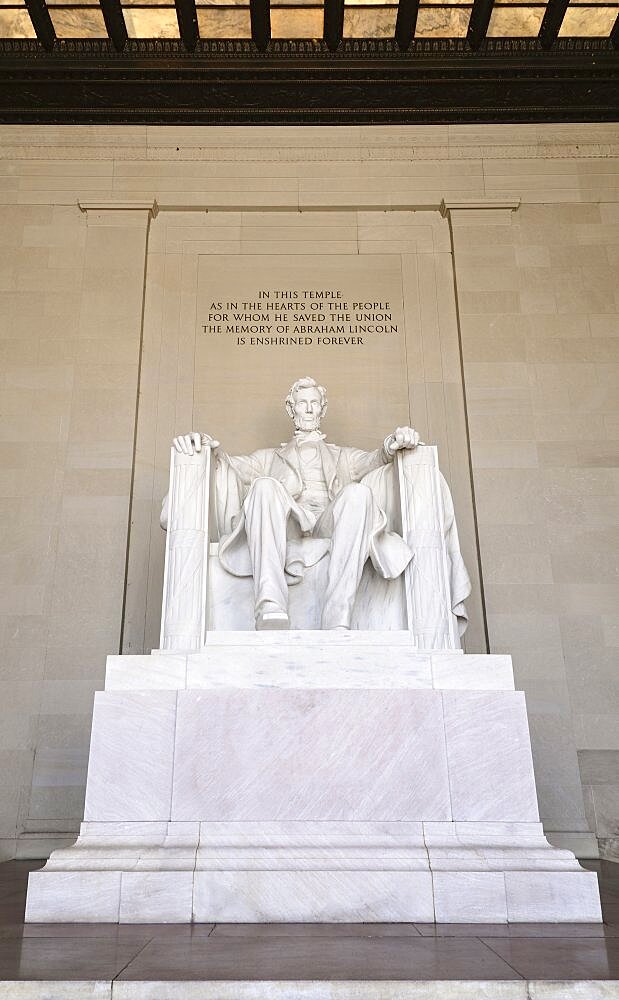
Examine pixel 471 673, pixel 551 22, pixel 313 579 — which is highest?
pixel 551 22

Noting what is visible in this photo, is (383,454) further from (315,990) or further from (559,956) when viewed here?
(315,990)

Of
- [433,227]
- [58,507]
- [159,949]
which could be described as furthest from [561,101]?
[159,949]

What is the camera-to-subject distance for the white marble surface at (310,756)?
Answer: 3.56 m

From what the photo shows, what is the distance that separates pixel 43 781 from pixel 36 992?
391 centimetres

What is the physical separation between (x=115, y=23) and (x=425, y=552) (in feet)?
17.2

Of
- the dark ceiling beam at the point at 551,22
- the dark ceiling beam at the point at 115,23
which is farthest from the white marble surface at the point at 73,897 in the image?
the dark ceiling beam at the point at 551,22

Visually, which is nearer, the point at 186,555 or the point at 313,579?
the point at 186,555

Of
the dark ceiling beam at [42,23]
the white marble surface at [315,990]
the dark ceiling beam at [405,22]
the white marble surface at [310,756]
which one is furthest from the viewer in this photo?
the dark ceiling beam at [405,22]

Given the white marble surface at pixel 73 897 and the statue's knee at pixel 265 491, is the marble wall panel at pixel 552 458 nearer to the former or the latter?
the statue's knee at pixel 265 491

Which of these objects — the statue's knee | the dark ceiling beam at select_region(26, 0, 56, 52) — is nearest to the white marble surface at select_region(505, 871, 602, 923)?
the statue's knee

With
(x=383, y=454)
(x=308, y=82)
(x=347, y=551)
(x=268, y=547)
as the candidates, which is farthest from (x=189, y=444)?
(x=308, y=82)

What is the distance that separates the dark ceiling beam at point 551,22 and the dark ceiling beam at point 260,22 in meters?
2.23

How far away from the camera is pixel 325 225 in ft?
25.1

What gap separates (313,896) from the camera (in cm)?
321
